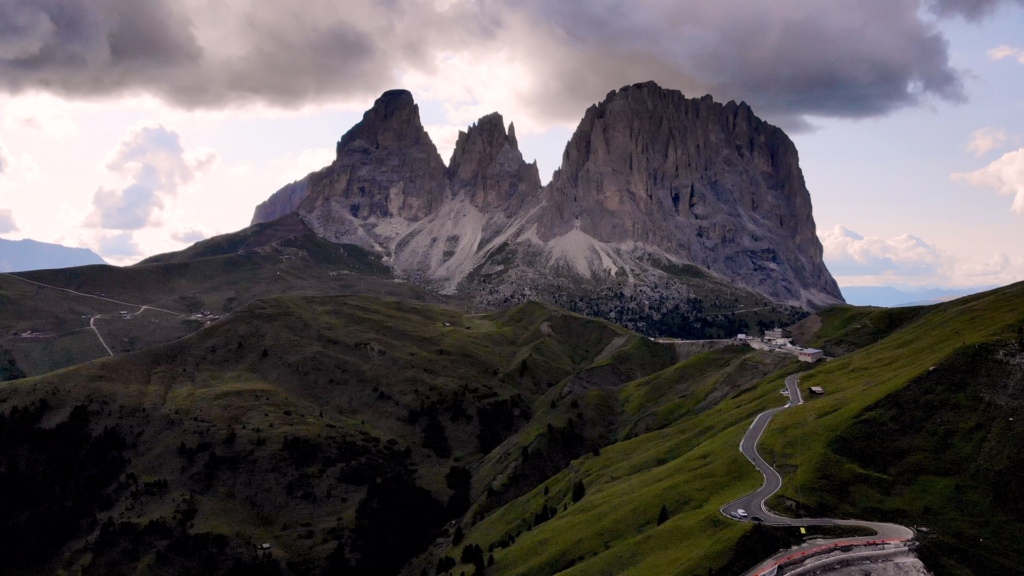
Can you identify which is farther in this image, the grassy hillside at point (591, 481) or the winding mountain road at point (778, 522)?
the grassy hillside at point (591, 481)

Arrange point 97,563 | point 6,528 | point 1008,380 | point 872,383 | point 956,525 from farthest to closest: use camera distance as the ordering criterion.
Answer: point 6,528, point 97,563, point 872,383, point 1008,380, point 956,525

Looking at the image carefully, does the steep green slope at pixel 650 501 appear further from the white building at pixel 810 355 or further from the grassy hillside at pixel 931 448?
the grassy hillside at pixel 931 448

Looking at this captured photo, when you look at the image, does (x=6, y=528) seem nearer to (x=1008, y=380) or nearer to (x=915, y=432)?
(x=915, y=432)

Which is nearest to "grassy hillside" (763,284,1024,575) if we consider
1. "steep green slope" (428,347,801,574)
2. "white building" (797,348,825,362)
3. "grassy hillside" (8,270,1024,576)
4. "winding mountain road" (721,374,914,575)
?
"grassy hillside" (8,270,1024,576)

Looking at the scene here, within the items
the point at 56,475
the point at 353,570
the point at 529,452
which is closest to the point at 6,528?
the point at 56,475

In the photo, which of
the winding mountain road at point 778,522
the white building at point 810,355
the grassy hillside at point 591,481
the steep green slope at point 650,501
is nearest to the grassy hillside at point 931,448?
the grassy hillside at point 591,481

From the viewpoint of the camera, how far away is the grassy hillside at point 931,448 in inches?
3136

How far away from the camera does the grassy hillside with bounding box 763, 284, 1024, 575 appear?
79663 mm

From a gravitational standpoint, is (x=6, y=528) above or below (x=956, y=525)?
below

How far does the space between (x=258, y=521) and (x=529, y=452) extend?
66.3m

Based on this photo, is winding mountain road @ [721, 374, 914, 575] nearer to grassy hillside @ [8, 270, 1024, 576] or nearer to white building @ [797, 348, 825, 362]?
grassy hillside @ [8, 270, 1024, 576]

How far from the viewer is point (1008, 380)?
328 feet

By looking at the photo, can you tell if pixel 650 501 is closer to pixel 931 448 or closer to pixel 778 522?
pixel 778 522

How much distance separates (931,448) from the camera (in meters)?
93.3
